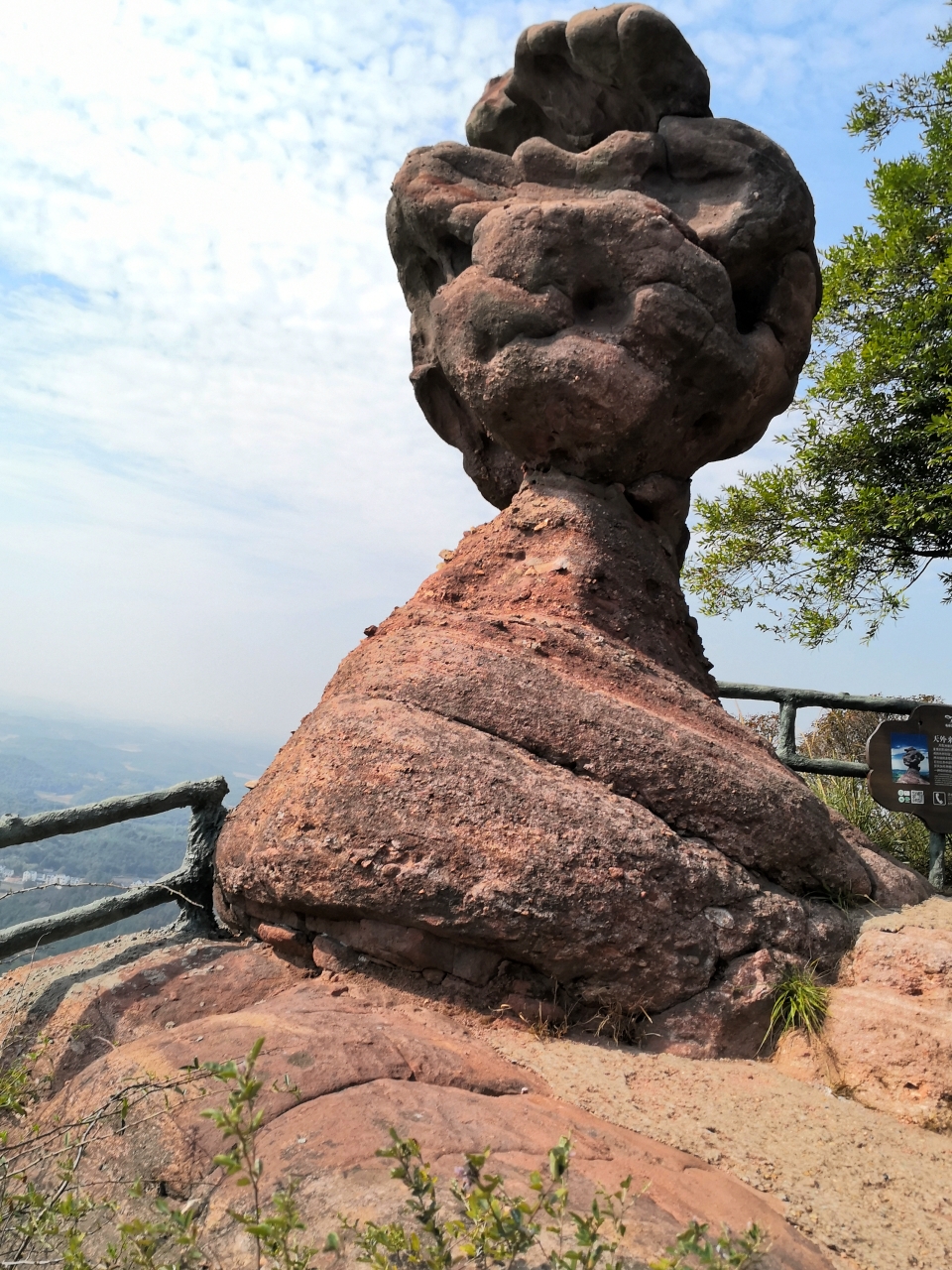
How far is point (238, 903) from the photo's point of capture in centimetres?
407

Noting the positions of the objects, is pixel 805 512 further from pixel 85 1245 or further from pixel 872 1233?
pixel 85 1245

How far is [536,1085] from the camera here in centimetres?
289

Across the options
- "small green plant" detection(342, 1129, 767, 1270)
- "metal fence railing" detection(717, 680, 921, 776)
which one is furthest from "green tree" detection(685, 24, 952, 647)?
"small green plant" detection(342, 1129, 767, 1270)

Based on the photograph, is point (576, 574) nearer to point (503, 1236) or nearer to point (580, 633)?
point (580, 633)

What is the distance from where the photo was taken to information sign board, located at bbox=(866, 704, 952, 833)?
5938 millimetres

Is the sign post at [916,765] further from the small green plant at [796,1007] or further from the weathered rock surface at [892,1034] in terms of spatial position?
the small green plant at [796,1007]

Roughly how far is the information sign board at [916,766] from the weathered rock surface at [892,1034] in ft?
7.38

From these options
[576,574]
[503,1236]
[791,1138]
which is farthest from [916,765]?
[503,1236]

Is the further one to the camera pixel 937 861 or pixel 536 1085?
pixel 937 861

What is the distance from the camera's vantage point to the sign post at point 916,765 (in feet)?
19.5

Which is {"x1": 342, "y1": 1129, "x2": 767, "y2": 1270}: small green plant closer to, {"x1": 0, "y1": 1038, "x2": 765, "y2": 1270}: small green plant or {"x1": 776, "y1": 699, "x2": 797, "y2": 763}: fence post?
{"x1": 0, "y1": 1038, "x2": 765, "y2": 1270}: small green plant

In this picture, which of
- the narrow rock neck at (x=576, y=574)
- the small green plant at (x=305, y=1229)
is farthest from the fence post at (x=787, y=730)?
the small green plant at (x=305, y=1229)

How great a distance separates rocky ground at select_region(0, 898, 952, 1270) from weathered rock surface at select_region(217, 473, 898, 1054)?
217mm

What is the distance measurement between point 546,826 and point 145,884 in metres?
2.17
